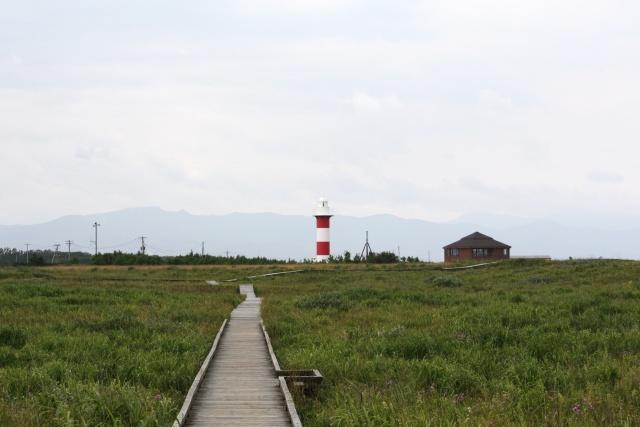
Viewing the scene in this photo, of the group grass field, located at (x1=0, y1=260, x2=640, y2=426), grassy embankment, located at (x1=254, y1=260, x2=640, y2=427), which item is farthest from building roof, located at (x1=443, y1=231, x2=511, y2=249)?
grass field, located at (x1=0, y1=260, x2=640, y2=426)

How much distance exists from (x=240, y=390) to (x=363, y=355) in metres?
3.74

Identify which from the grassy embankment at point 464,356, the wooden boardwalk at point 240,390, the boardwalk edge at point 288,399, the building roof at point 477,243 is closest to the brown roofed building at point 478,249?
the building roof at point 477,243

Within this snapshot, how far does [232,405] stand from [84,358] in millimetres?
4849

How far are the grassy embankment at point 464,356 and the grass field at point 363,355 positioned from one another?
0.04m

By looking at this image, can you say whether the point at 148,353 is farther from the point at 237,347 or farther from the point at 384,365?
the point at 384,365

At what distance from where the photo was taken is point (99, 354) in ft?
50.4

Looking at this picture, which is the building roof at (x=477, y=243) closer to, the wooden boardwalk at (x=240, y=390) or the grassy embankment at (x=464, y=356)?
the grassy embankment at (x=464, y=356)

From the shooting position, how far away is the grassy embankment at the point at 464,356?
10.7 m

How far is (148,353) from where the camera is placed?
15320 mm

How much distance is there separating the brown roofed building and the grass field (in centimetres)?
5196

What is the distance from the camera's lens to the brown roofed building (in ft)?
264

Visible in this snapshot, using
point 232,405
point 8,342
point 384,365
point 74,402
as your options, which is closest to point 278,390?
point 232,405

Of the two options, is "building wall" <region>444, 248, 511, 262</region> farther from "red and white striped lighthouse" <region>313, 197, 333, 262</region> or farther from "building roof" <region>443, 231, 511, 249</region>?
"red and white striped lighthouse" <region>313, 197, 333, 262</region>

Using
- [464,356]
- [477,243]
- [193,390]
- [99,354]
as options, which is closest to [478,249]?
[477,243]
